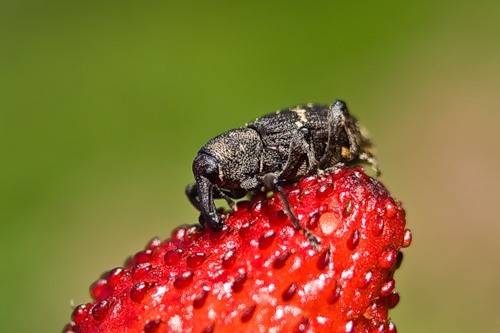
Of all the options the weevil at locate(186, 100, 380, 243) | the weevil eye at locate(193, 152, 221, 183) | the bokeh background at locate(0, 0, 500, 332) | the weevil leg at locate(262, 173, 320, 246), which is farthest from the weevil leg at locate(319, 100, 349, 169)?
the bokeh background at locate(0, 0, 500, 332)

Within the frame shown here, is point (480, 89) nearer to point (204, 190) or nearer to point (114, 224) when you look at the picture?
point (114, 224)

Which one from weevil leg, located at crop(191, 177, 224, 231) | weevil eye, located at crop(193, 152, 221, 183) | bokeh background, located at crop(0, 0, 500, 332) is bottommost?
weevil leg, located at crop(191, 177, 224, 231)

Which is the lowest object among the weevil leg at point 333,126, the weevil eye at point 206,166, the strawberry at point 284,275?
the strawberry at point 284,275

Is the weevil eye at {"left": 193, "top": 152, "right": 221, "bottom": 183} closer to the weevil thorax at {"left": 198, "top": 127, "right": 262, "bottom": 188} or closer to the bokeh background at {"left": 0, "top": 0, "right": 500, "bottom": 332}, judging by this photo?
the weevil thorax at {"left": 198, "top": 127, "right": 262, "bottom": 188}

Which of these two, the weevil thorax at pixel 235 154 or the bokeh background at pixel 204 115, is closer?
the weevil thorax at pixel 235 154

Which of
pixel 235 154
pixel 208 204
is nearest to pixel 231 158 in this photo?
pixel 235 154

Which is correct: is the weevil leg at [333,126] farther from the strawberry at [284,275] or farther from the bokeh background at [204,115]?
the bokeh background at [204,115]

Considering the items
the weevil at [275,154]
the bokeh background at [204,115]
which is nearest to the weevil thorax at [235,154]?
the weevil at [275,154]

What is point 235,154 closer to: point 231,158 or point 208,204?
point 231,158
